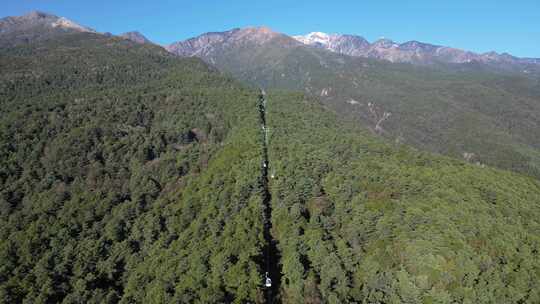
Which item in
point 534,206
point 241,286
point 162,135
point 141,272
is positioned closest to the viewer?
point 241,286

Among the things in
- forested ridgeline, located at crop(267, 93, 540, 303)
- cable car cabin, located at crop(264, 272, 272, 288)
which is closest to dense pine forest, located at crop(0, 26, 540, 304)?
forested ridgeline, located at crop(267, 93, 540, 303)

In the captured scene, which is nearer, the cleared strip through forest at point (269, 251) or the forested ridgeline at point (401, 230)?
the cleared strip through forest at point (269, 251)

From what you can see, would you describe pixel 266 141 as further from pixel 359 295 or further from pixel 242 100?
pixel 359 295

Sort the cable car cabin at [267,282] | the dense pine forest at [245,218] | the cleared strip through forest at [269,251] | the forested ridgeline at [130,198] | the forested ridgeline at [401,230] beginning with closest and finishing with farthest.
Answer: the cable car cabin at [267,282] < the cleared strip through forest at [269,251] < the forested ridgeline at [401,230] < the dense pine forest at [245,218] < the forested ridgeline at [130,198]

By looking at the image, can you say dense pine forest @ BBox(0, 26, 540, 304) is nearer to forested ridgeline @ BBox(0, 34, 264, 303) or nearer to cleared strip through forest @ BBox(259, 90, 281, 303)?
forested ridgeline @ BBox(0, 34, 264, 303)

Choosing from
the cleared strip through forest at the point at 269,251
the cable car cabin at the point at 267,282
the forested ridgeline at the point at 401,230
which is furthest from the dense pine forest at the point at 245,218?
the cable car cabin at the point at 267,282

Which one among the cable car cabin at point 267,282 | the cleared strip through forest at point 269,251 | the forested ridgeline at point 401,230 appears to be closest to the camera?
the cable car cabin at point 267,282

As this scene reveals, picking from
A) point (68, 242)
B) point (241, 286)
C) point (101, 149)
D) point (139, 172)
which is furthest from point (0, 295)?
point (101, 149)

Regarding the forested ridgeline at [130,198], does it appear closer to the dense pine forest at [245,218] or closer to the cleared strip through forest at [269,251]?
the dense pine forest at [245,218]
